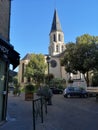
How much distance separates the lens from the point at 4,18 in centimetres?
904

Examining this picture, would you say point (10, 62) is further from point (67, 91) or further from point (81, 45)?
point (81, 45)

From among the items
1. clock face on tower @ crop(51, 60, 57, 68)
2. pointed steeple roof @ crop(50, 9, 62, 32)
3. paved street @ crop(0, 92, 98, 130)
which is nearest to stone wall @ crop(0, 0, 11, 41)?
paved street @ crop(0, 92, 98, 130)

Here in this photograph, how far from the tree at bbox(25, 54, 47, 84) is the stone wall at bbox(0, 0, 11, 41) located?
173 feet

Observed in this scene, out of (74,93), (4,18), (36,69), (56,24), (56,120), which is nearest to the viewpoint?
(4,18)

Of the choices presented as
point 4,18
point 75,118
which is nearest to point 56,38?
point 75,118

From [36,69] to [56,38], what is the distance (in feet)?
100

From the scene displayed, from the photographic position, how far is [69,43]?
135 ft

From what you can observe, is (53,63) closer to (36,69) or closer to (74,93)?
(36,69)

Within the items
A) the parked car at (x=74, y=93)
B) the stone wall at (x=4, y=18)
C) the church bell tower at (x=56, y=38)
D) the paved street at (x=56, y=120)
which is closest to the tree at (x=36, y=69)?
the church bell tower at (x=56, y=38)

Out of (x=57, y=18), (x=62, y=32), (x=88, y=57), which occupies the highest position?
(x=57, y=18)

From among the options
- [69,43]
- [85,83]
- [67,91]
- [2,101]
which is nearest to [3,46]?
[2,101]

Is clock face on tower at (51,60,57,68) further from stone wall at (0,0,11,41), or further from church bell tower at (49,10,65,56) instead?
stone wall at (0,0,11,41)

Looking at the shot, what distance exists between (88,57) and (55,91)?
43.1 feet

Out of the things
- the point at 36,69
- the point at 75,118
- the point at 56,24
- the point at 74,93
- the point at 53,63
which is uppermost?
the point at 56,24
